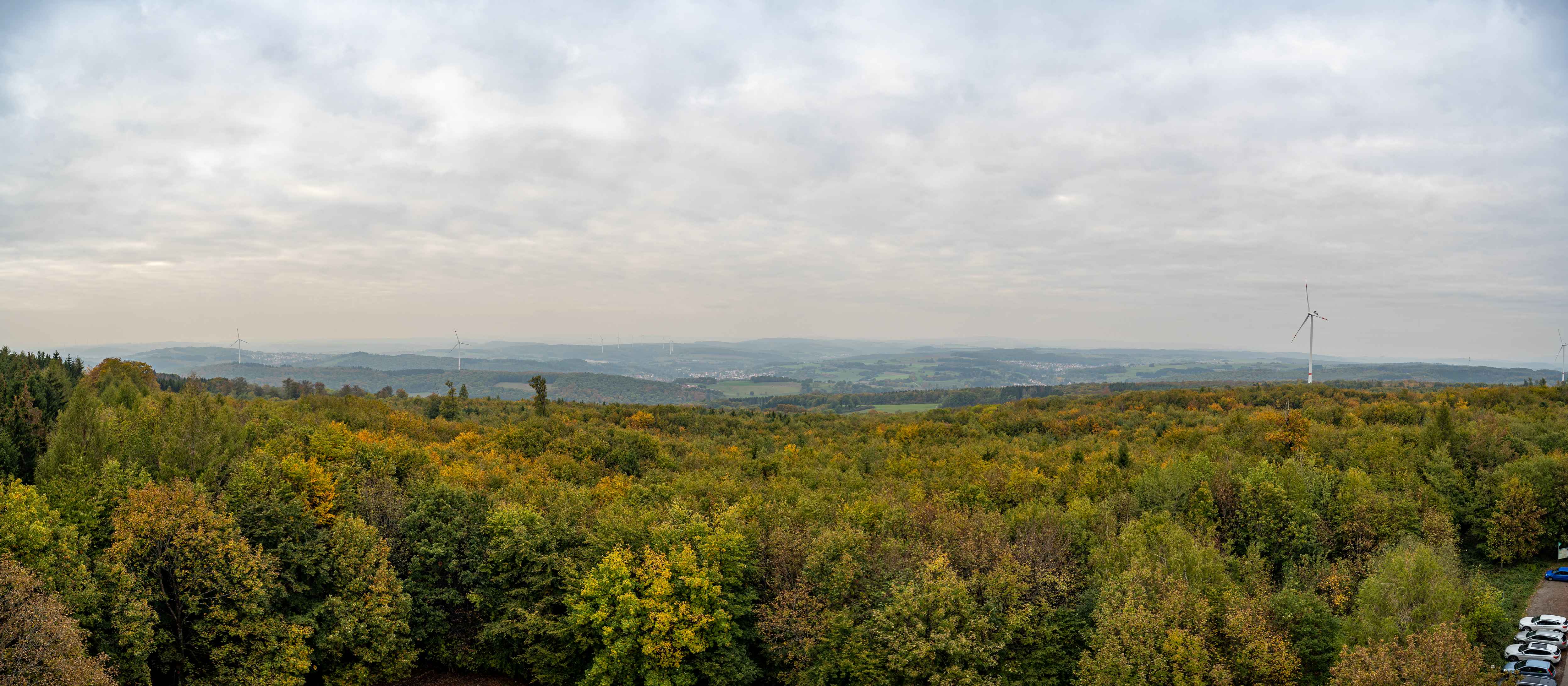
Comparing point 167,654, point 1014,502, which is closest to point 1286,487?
point 1014,502

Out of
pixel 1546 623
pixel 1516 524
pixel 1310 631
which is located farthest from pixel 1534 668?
pixel 1516 524

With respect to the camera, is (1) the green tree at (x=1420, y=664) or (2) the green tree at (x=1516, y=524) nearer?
(1) the green tree at (x=1420, y=664)

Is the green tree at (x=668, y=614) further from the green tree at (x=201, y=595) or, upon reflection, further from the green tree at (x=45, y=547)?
the green tree at (x=45, y=547)

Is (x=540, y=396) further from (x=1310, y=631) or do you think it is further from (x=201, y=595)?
(x=1310, y=631)

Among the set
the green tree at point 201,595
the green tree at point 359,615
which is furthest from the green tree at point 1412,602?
the green tree at point 201,595

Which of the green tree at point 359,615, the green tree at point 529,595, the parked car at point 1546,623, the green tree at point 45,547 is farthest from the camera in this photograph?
the green tree at point 529,595

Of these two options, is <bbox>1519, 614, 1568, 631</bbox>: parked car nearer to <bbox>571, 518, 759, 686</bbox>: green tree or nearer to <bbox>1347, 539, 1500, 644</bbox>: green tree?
<bbox>1347, 539, 1500, 644</bbox>: green tree

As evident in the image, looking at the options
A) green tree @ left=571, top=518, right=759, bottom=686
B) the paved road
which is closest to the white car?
the paved road

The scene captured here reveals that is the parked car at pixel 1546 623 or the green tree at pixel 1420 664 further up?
the green tree at pixel 1420 664
